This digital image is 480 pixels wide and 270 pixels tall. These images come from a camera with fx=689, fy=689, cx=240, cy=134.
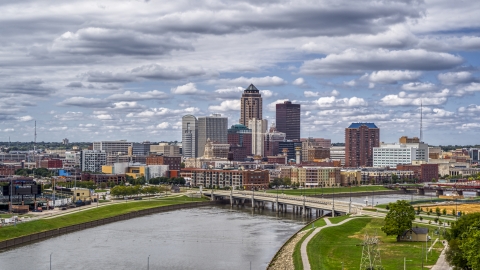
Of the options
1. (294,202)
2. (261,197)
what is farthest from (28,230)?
(261,197)

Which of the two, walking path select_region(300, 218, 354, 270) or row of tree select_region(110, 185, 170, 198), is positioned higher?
row of tree select_region(110, 185, 170, 198)

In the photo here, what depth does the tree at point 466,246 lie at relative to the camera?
169 feet

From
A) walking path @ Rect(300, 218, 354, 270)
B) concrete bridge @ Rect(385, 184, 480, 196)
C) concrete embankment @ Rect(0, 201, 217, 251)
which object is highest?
concrete bridge @ Rect(385, 184, 480, 196)

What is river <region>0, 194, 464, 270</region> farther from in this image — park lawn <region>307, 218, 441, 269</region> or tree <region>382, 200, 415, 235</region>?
tree <region>382, 200, 415, 235</region>

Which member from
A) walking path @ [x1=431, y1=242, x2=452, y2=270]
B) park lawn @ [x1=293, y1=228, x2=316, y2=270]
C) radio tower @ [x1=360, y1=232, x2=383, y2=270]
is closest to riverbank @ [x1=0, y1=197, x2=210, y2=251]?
park lawn @ [x1=293, y1=228, x2=316, y2=270]

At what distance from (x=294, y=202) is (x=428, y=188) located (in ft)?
237

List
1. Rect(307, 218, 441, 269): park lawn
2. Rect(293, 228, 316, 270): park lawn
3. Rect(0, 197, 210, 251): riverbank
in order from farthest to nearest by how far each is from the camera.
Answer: Rect(0, 197, 210, 251): riverbank, Rect(307, 218, 441, 269): park lawn, Rect(293, 228, 316, 270): park lawn

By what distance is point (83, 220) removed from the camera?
105 metres

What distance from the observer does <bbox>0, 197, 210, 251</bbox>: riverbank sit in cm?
8544

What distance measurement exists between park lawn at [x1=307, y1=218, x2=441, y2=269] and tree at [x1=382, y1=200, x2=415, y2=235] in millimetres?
1347

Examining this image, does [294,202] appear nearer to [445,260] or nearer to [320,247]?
[320,247]

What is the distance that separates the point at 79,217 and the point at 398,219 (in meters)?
52.0

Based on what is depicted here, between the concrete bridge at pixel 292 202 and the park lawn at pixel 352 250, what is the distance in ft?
88.6

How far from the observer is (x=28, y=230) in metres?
89.5
